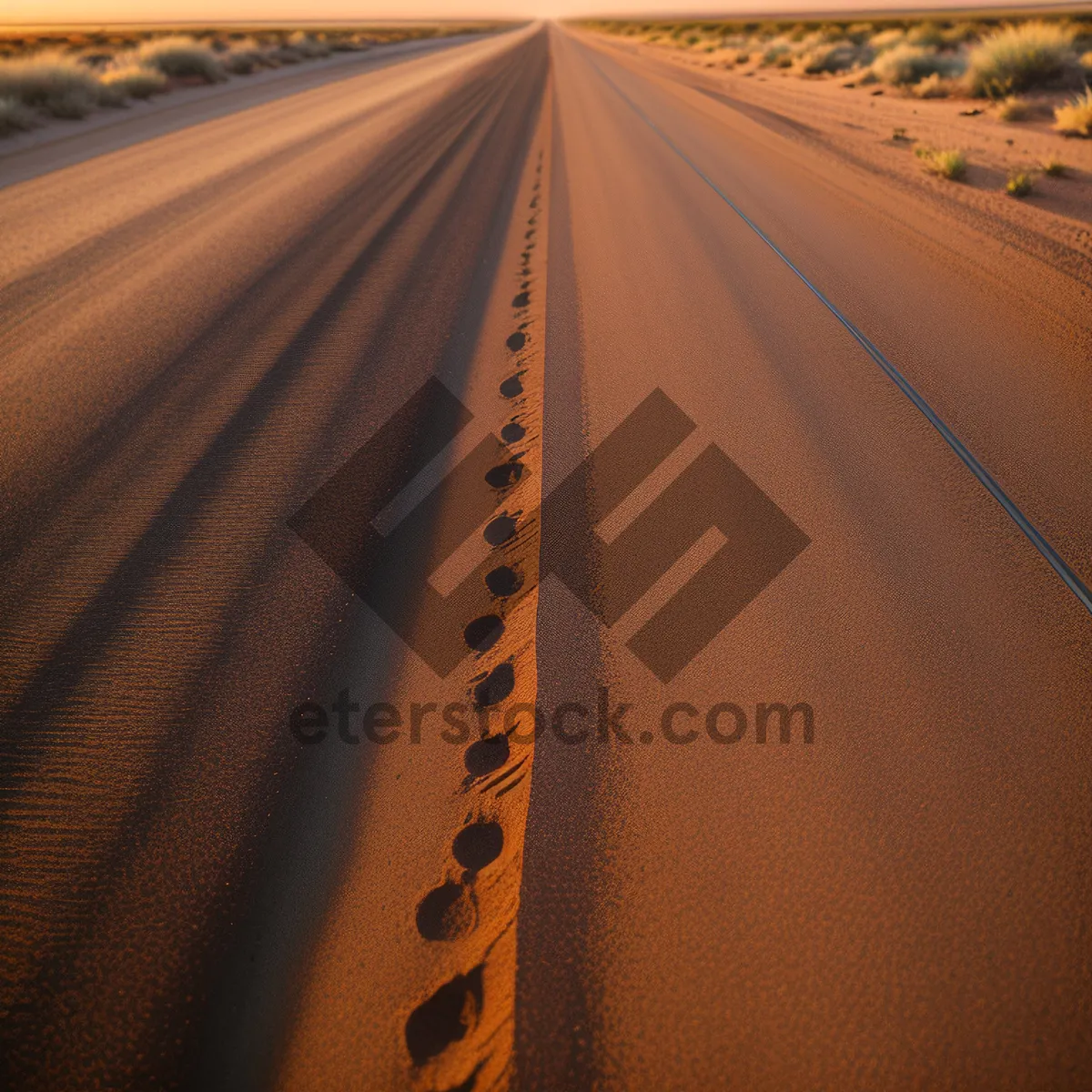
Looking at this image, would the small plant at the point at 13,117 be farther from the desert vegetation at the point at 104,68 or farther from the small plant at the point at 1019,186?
the small plant at the point at 1019,186

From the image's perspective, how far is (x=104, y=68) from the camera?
21.4 m

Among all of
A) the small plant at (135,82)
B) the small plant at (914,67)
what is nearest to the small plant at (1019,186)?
the small plant at (914,67)

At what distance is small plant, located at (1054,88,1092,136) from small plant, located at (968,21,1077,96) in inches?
103

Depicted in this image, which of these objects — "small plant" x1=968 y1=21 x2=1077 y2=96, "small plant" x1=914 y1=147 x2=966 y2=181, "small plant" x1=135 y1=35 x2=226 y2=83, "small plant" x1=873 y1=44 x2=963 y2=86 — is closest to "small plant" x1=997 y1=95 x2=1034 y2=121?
"small plant" x1=968 y1=21 x2=1077 y2=96

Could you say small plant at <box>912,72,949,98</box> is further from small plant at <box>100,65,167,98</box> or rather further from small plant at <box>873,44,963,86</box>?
small plant at <box>100,65,167,98</box>

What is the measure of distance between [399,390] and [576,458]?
1.59 metres

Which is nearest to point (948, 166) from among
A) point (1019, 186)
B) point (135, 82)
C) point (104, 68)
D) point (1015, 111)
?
point (1019, 186)

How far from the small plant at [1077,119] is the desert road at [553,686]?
6.15 meters

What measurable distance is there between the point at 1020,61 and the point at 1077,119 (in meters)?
3.96

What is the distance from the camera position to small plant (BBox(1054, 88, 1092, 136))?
30.1 feet

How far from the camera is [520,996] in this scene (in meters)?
1.77

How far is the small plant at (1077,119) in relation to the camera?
30.1 feet

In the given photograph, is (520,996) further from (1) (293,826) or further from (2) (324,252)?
(2) (324,252)

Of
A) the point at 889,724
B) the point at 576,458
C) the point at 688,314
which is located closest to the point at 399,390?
the point at 576,458
